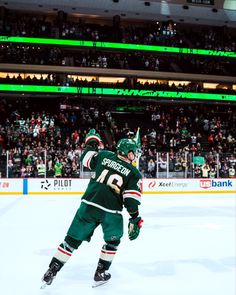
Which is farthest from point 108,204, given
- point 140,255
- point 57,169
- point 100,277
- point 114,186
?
point 57,169

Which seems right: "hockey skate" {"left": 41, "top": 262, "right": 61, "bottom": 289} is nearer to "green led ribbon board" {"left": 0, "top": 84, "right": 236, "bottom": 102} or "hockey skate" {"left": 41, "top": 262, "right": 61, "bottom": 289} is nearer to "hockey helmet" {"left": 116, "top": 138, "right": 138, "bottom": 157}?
"hockey helmet" {"left": 116, "top": 138, "right": 138, "bottom": 157}

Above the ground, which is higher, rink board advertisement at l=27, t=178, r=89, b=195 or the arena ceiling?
the arena ceiling

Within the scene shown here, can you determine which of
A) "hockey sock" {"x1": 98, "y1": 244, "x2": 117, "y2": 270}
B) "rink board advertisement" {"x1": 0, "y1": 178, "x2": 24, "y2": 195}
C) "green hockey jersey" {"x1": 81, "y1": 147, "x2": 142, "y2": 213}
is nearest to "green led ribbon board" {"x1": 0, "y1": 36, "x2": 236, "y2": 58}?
"rink board advertisement" {"x1": 0, "y1": 178, "x2": 24, "y2": 195}

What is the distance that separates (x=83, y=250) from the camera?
198 inches

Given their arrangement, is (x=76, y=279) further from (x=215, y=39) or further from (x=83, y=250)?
(x=215, y=39)

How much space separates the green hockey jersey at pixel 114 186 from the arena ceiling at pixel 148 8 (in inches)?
907

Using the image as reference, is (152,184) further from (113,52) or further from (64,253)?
(113,52)

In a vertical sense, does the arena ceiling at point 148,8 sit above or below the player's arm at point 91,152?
above

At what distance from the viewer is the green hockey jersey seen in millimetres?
3457

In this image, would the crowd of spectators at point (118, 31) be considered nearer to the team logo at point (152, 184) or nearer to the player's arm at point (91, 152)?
the team logo at point (152, 184)

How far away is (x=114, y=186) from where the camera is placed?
3516 mm

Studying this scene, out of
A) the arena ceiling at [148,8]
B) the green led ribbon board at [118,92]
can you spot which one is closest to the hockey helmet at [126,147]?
the green led ribbon board at [118,92]

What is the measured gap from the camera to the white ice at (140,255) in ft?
11.6

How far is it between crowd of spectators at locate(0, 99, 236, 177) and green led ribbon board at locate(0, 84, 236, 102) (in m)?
0.65
